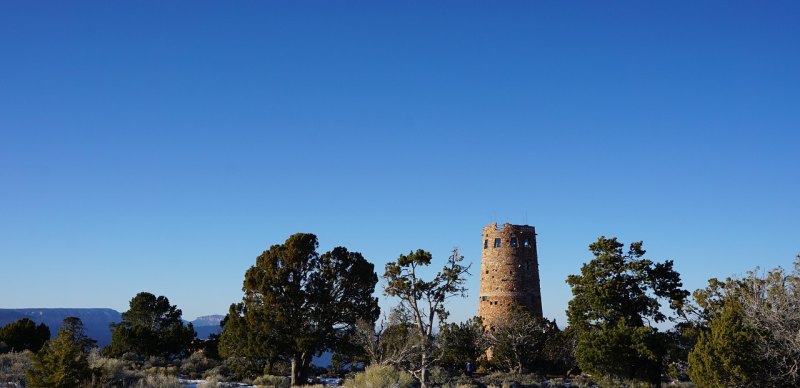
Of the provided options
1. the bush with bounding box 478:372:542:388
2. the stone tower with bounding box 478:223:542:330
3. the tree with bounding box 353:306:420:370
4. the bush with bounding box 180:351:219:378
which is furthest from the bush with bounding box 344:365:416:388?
the stone tower with bounding box 478:223:542:330

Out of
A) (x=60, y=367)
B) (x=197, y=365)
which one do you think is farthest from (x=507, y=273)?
(x=60, y=367)

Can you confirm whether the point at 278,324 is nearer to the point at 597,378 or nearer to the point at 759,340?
the point at 597,378

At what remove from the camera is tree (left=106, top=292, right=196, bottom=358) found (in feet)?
152

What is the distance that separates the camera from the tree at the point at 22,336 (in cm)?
4644

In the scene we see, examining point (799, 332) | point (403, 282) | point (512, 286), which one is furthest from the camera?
point (512, 286)

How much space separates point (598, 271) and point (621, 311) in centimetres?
234

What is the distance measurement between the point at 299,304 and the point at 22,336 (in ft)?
93.2

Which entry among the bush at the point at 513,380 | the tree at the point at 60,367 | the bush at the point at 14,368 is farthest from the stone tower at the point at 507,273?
the tree at the point at 60,367

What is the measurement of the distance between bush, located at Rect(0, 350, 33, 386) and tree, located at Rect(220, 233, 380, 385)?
9571 mm

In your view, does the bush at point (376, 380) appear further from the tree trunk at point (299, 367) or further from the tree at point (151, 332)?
the tree at point (151, 332)

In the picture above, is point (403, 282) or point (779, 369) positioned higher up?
point (403, 282)

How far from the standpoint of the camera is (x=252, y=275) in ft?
106

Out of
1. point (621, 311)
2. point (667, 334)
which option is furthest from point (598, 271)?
point (667, 334)

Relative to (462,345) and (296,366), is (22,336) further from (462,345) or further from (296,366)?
(462,345)
